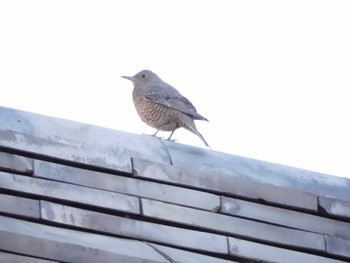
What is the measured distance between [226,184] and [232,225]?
182mm

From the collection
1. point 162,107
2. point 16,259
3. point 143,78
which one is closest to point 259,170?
point 16,259

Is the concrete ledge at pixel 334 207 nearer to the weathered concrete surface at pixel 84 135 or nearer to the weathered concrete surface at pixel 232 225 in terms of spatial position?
the weathered concrete surface at pixel 232 225

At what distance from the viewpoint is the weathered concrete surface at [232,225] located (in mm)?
3779

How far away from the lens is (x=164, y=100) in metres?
8.48

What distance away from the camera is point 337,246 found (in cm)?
402

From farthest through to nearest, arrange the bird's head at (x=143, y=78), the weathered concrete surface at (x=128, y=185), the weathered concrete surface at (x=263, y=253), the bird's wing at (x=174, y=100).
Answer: the bird's head at (x=143, y=78) → the bird's wing at (x=174, y=100) → the weathered concrete surface at (x=263, y=253) → the weathered concrete surface at (x=128, y=185)

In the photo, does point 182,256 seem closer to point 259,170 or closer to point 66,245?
point 66,245

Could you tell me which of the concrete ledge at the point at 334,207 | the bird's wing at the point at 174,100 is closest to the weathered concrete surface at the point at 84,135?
the concrete ledge at the point at 334,207

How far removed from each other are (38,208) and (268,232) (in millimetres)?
860

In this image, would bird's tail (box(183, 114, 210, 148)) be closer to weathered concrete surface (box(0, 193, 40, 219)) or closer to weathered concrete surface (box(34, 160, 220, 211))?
weathered concrete surface (box(34, 160, 220, 211))

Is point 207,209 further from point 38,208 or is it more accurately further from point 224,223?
point 38,208

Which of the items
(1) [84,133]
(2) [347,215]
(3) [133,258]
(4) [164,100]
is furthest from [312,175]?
(4) [164,100]

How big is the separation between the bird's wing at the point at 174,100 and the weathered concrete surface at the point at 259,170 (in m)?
3.00

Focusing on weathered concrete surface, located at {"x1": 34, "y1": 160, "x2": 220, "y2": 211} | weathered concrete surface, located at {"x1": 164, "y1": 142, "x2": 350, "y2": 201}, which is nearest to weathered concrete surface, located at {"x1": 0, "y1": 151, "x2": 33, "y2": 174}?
weathered concrete surface, located at {"x1": 34, "y1": 160, "x2": 220, "y2": 211}
